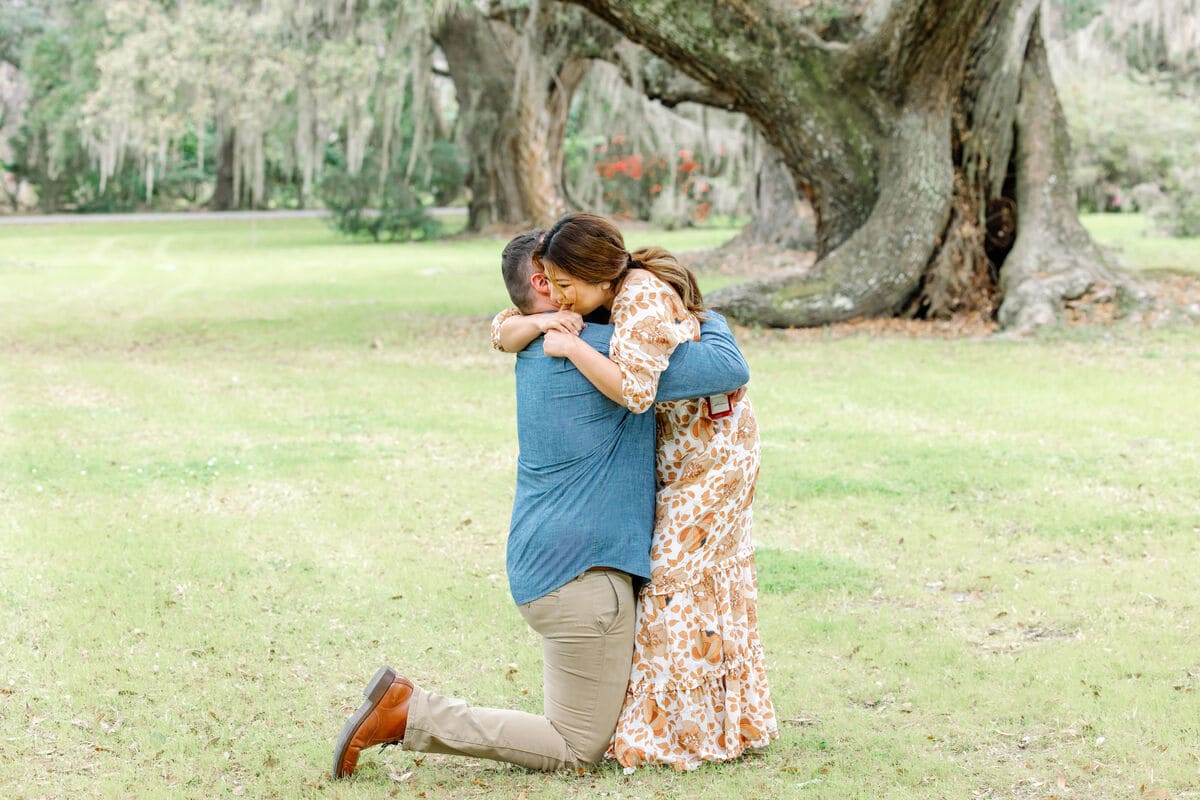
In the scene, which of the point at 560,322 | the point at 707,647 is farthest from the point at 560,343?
the point at 707,647

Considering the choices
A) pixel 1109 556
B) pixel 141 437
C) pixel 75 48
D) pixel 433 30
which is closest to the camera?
pixel 1109 556

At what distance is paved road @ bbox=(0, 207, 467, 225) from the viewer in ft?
122

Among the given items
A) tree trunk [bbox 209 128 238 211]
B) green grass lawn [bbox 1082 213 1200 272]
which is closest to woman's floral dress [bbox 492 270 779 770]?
green grass lawn [bbox 1082 213 1200 272]

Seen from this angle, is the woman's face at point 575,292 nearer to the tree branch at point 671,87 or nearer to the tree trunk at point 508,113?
the tree branch at point 671,87

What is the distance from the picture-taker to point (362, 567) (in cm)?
583

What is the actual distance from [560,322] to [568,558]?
2.03ft

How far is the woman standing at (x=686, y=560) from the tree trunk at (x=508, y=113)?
20.3m

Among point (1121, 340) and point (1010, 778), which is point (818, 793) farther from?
point (1121, 340)

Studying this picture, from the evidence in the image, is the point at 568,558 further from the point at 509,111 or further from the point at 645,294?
the point at 509,111

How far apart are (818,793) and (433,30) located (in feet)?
72.7

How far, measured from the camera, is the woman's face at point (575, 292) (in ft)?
12.1

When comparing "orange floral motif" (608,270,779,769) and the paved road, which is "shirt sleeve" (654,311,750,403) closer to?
"orange floral motif" (608,270,779,769)

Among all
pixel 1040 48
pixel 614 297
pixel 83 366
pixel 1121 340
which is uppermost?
pixel 1040 48

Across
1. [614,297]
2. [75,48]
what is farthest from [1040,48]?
[75,48]
